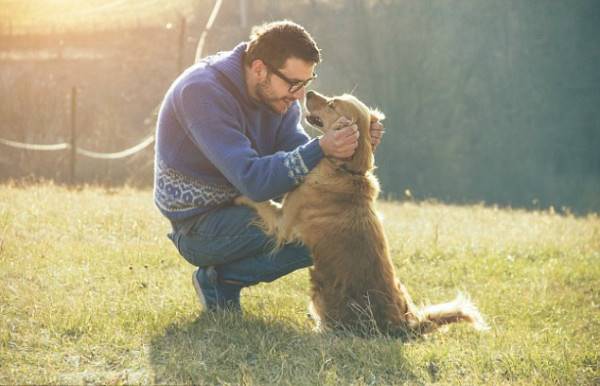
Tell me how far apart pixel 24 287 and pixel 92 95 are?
1419cm

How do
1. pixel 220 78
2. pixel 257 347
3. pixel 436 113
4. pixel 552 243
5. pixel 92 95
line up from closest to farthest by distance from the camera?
1. pixel 257 347
2. pixel 220 78
3. pixel 552 243
4. pixel 92 95
5. pixel 436 113

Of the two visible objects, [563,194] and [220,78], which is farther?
[563,194]

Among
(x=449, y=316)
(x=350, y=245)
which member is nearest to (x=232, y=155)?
(x=350, y=245)

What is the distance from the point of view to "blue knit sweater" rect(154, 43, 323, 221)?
3.90m

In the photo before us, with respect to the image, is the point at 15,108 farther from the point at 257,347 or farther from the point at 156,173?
the point at 257,347

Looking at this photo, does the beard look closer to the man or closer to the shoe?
the man

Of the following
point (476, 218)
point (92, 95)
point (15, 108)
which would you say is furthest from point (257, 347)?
point (92, 95)

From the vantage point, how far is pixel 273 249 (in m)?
4.22

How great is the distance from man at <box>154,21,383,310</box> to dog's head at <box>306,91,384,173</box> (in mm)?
122

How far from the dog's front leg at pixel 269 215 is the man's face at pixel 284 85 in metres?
0.59

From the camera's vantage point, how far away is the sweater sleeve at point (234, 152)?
12.7 feet

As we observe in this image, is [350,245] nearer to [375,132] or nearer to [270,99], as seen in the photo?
[375,132]

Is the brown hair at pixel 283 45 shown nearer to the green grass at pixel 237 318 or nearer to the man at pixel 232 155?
the man at pixel 232 155

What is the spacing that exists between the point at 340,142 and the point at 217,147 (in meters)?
0.67
